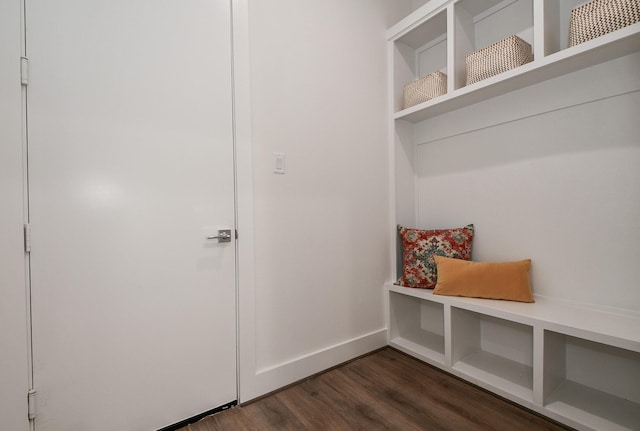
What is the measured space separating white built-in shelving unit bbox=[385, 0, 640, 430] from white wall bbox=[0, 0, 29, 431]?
6.34 feet

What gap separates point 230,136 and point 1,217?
922mm

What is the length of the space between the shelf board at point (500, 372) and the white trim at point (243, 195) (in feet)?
4.06

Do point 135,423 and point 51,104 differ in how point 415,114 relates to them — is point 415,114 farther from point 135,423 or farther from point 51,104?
point 135,423

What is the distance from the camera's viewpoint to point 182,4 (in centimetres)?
138

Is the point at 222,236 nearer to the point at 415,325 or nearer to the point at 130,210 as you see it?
the point at 130,210

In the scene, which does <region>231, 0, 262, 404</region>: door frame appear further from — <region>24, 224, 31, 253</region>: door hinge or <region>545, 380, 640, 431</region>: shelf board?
<region>545, 380, 640, 431</region>: shelf board

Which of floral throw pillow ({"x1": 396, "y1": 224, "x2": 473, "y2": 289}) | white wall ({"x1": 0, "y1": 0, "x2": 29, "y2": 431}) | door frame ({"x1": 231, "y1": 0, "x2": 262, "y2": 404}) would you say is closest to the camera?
white wall ({"x1": 0, "y1": 0, "x2": 29, "y2": 431})

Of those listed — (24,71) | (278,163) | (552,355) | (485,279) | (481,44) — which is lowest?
(552,355)

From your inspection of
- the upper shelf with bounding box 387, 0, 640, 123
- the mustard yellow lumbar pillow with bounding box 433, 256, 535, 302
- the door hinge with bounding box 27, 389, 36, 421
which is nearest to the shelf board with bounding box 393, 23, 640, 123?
the upper shelf with bounding box 387, 0, 640, 123

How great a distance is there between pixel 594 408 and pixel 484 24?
2264mm

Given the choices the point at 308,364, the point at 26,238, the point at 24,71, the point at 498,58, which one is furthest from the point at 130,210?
the point at 498,58

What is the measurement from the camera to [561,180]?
5.19ft

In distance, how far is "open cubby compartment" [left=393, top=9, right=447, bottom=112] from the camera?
211 cm

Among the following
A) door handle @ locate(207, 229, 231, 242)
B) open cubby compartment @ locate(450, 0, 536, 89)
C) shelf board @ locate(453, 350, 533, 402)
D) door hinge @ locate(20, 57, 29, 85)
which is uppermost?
open cubby compartment @ locate(450, 0, 536, 89)
